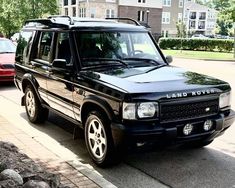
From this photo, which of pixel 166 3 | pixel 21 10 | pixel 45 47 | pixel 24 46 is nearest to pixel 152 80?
pixel 45 47

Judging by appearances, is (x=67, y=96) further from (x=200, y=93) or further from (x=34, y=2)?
(x=34, y=2)

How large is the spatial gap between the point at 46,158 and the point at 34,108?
2.14 m

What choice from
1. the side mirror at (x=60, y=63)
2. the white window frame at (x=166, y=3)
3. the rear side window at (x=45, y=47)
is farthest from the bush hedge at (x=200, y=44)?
the white window frame at (x=166, y=3)

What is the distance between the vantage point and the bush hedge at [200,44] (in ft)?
126

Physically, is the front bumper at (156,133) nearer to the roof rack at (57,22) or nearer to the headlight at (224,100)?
the headlight at (224,100)

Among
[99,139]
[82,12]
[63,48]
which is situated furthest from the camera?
[82,12]

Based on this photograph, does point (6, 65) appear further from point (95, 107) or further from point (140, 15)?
point (140, 15)

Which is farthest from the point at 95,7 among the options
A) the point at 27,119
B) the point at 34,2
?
the point at 27,119

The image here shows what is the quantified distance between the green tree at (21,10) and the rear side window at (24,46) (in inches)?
788

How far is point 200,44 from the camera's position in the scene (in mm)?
40031

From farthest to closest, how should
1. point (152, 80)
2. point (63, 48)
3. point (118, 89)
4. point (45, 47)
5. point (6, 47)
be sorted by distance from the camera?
point (6, 47), point (45, 47), point (63, 48), point (152, 80), point (118, 89)

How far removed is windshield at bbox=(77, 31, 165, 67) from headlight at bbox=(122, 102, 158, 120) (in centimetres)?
137

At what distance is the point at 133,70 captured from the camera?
5.58 meters

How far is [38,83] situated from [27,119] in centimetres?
111
